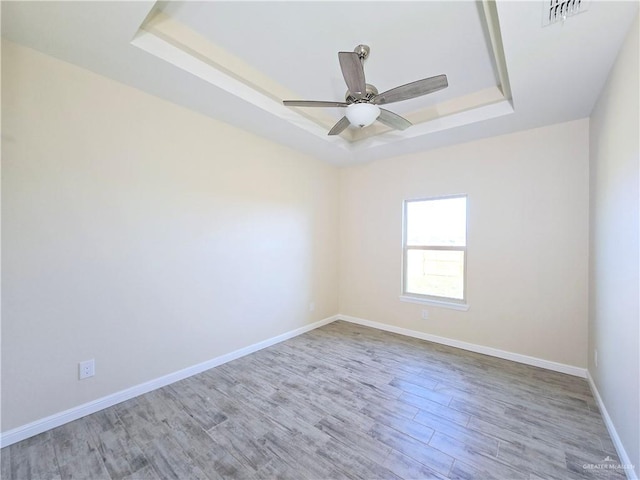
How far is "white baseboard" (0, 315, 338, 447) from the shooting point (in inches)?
69.7

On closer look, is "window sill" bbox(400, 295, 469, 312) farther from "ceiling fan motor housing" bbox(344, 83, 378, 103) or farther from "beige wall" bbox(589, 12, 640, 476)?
"ceiling fan motor housing" bbox(344, 83, 378, 103)

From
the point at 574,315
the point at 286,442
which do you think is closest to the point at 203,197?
the point at 286,442

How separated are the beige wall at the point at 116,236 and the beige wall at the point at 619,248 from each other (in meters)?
3.07

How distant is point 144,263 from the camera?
→ 2.35 metres

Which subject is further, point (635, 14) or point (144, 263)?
point (144, 263)

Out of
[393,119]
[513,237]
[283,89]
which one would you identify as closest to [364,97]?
[393,119]

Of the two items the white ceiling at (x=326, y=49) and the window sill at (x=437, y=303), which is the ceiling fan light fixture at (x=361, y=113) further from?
the window sill at (x=437, y=303)

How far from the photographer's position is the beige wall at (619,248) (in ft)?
4.85

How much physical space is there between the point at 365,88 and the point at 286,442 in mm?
2481

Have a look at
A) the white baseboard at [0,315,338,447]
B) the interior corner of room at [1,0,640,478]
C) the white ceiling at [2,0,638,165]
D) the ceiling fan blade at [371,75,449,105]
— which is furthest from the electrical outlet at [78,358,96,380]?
the ceiling fan blade at [371,75,449,105]

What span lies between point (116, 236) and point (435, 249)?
357 centimetres

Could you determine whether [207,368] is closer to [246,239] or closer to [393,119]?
[246,239]

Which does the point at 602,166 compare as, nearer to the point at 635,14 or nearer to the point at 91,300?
the point at 635,14

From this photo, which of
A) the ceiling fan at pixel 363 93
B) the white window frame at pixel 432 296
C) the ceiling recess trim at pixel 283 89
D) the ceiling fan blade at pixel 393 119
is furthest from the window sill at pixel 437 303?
the ceiling fan at pixel 363 93
